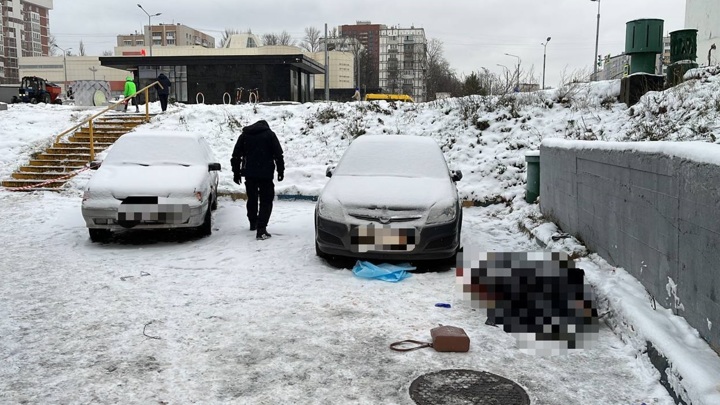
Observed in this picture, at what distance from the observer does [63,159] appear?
49.7 ft

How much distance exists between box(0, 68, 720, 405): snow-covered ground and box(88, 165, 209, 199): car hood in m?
0.81

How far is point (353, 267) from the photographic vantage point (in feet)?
21.8

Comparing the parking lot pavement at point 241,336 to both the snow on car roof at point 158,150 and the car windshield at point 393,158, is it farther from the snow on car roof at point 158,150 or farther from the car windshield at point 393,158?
the snow on car roof at point 158,150

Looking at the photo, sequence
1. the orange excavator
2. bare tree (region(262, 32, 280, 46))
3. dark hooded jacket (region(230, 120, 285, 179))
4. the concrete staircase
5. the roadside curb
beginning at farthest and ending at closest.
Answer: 1. bare tree (region(262, 32, 280, 46))
2. the orange excavator
3. the concrete staircase
4. dark hooded jacket (region(230, 120, 285, 179))
5. the roadside curb

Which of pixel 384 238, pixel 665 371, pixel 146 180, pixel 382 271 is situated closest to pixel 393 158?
pixel 384 238

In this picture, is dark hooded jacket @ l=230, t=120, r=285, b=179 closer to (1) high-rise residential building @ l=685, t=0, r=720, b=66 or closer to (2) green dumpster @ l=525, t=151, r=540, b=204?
(2) green dumpster @ l=525, t=151, r=540, b=204

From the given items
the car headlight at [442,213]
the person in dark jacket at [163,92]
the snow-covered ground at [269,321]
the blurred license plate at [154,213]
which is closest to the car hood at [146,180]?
the blurred license plate at [154,213]

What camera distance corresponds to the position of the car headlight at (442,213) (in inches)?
250

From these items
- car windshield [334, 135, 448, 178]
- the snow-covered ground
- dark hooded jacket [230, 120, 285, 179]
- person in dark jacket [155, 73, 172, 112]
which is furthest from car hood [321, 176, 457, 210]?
person in dark jacket [155, 73, 172, 112]

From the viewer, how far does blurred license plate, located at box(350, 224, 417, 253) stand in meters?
6.23

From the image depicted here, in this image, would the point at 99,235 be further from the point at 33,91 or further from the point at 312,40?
the point at 312,40

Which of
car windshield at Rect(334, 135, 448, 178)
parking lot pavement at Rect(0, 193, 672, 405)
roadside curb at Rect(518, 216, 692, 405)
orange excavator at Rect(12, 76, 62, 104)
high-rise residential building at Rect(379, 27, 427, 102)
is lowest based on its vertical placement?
parking lot pavement at Rect(0, 193, 672, 405)

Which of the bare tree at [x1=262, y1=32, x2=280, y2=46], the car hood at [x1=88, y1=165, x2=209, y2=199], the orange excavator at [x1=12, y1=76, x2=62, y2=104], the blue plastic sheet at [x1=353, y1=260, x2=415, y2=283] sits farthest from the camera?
the bare tree at [x1=262, y1=32, x2=280, y2=46]

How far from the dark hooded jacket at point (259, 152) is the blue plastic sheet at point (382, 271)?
2.55 metres
